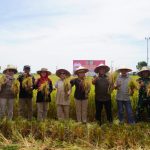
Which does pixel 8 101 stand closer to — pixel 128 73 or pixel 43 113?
pixel 43 113

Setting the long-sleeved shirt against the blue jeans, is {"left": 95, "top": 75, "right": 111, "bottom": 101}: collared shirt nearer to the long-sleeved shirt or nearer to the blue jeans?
the blue jeans

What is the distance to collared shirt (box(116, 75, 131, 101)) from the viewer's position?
9.35m

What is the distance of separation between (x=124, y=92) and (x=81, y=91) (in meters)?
1.04

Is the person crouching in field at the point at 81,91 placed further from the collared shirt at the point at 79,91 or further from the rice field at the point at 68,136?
the rice field at the point at 68,136

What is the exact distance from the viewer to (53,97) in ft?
35.8

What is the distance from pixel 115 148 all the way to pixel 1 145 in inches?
84.0

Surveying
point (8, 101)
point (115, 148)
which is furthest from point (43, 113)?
point (115, 148)

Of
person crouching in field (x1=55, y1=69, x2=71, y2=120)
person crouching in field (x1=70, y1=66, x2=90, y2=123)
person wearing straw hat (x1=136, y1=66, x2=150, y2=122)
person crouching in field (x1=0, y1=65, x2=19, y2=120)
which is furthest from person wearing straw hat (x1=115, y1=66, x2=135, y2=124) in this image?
person crouching in field (x1=0, y1=65, x2=19, y2=120)

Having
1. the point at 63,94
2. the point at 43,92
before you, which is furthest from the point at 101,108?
the point at 43,92

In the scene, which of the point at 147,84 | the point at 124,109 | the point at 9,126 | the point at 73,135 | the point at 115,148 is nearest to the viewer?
the point at 115,148

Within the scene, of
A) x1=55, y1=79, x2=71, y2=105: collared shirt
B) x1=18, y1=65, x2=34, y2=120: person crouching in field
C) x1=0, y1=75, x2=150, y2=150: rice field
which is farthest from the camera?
x1=55, y1=79, x2=71, y2=105: collared shirt

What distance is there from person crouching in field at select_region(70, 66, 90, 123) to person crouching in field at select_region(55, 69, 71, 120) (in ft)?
0.65

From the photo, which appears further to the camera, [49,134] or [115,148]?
[49,134]

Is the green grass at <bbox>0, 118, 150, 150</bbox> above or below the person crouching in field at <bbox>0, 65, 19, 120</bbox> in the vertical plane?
below
